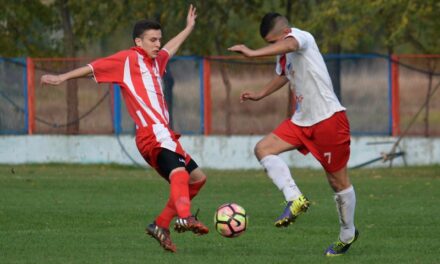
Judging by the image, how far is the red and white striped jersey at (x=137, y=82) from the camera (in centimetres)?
1052

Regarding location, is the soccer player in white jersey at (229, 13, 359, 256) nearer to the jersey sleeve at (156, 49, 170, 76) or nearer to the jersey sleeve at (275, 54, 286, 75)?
the jersey sleeve at (275, 54, 286, 75)

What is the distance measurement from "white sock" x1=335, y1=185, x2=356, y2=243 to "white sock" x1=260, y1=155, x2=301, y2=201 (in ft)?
1.77

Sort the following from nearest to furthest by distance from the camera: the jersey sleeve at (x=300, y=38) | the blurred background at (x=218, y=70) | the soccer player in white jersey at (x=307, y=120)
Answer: the jersey sleeve at (x=300, y=38) < the soccer player in white jersey at (x=307, y=120) < the blurred background at (x=218, y=70)

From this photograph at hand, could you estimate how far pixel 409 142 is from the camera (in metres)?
23.7

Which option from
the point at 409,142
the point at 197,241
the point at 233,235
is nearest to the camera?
the point at 233,235

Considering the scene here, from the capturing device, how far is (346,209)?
10.6 metres

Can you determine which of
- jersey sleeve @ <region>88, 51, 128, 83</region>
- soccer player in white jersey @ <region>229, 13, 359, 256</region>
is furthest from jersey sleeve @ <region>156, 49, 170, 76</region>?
soccer player in white jersey @ <region>229, 13, 359, 256</region>

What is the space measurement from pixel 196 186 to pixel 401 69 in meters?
14.1

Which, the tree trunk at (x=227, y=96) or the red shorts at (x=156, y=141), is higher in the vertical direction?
the red shorts at (x=156, y=141)

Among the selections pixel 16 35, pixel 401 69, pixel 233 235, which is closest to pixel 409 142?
pixel 401 69

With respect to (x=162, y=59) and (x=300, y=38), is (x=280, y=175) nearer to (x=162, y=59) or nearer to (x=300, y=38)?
(x=300, y=38)

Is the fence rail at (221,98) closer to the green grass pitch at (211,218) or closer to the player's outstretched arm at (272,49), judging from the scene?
the green grass pitch at (211,218)

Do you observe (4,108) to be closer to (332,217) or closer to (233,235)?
(332,217)

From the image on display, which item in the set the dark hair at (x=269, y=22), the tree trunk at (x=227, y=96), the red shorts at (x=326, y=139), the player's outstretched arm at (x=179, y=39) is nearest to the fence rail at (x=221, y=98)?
the tree trunk at (x=227, y=96)
